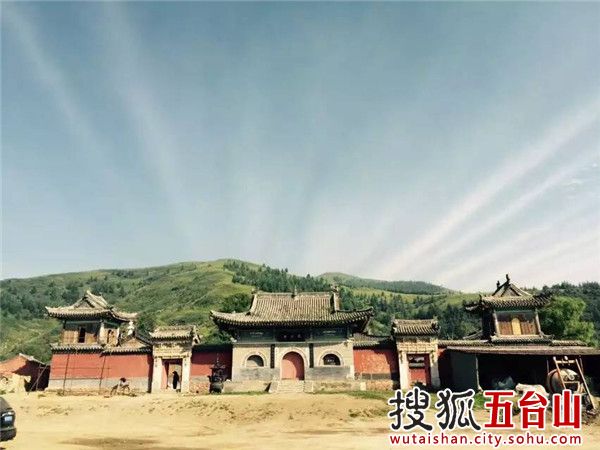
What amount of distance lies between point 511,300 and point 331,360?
1499 centimetres

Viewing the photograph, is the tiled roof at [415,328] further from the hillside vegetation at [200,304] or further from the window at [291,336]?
the hillside vegetation at [200,304]

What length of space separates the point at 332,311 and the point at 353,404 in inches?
388

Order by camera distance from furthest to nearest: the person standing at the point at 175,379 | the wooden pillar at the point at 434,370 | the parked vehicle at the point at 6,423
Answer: the person standing at the point at 175,379 → the wooden pillar at the point at 434,370 → the parked vehicle at the point at 6,423

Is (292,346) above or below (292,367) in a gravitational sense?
above

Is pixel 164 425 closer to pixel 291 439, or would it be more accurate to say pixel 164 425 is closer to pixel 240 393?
pixel 291 439

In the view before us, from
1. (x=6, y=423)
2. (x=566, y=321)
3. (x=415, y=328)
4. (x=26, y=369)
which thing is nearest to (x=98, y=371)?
(x=26, y=369)

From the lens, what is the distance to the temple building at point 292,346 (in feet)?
103

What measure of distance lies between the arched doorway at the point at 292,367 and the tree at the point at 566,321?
28626 mm

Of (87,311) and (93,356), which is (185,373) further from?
(87,311)

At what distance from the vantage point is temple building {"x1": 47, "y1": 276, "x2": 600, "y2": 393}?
102ft

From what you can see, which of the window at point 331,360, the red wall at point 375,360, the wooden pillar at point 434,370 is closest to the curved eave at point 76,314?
the window at point 331,360

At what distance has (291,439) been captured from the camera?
16.0m

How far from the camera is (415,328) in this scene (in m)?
31.7

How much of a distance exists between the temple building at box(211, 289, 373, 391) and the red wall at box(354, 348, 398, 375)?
72cm
